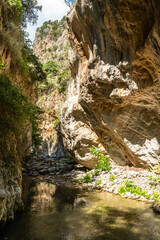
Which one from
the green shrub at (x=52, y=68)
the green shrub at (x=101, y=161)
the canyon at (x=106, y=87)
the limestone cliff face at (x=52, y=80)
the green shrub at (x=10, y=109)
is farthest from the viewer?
the green shrub at (x=52, y=68)

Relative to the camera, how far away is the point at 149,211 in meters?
6.29

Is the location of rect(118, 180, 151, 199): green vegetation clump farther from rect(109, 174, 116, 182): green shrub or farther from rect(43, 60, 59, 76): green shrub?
rect(43, 60, 59, 76): green shrub

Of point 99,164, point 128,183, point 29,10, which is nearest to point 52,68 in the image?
point 29,10

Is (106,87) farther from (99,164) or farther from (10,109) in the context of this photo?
(99,164)

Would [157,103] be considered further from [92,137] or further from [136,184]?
[92,137]

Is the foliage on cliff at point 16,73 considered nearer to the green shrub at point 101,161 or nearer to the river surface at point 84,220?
the river surface at point 84,220

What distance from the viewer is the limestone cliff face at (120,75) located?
6133mm

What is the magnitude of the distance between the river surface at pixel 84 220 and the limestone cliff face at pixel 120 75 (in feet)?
11.6

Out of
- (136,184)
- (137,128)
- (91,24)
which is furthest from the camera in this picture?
(137,128)

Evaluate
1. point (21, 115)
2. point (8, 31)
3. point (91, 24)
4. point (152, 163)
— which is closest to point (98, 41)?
point (91, 24)

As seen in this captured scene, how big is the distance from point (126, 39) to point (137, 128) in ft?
15.4

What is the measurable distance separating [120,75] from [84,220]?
5.82 m

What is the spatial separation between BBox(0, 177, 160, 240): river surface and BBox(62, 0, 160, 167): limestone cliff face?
11.6 ft

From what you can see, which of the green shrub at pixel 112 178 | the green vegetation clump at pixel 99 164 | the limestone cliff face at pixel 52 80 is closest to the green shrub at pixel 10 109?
the green shrub at pixel 112 178
